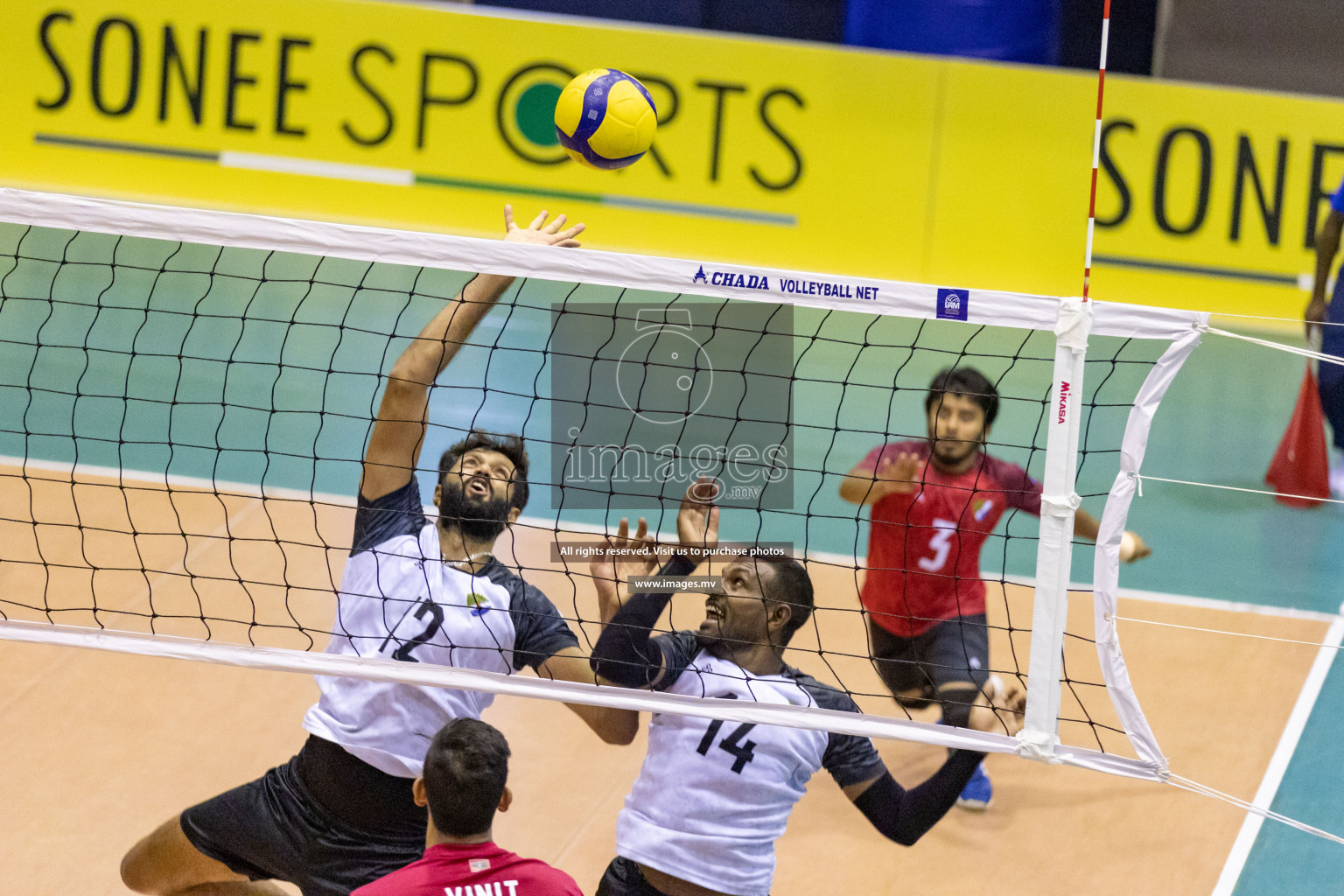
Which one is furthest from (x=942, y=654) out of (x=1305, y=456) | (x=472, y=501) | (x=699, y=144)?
(x=699, y=144)

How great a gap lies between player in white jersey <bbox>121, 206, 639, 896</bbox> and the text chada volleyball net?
0.10m

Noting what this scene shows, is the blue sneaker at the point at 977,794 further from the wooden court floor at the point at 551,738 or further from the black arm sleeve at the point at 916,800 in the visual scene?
the black arm sleeve at the point at 916,800

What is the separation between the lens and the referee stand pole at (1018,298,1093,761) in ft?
10.5

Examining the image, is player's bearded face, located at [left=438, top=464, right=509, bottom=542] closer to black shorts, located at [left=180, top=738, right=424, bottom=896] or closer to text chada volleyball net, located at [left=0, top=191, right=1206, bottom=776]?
text chada volleyball net, located at [left=0, top=191, right=1206, bottom=776]

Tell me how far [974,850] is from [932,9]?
678 centimetres

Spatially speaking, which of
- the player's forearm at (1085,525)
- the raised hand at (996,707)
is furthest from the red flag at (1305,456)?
the raised hand at (996,707)

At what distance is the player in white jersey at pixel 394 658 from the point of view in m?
3.52

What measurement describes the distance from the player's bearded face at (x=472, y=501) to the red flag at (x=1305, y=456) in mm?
5092

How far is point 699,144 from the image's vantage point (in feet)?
30.2

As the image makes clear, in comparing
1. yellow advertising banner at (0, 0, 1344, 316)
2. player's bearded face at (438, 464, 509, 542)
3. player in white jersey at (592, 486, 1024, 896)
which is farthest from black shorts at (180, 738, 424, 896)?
yellow advertising banner at (0, 0, 1344, 316)

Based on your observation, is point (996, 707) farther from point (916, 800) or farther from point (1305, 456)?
point (1305, 456)

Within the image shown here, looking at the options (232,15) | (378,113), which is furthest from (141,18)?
(378,113)

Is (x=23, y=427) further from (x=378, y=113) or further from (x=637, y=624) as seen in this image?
(x=637, y=624)

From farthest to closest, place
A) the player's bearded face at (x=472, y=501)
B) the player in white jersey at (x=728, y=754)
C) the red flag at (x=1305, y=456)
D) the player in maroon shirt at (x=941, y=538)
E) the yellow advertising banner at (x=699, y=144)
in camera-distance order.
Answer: the yellow advertising banner at (x=699, y=144) < the red flag at (x=1305, y=456) < the player in maroon shirt at (x=941, y=538) < the player's bearded face at (x=472, y=501) < the player in white jersey at (x=728, y=754)
